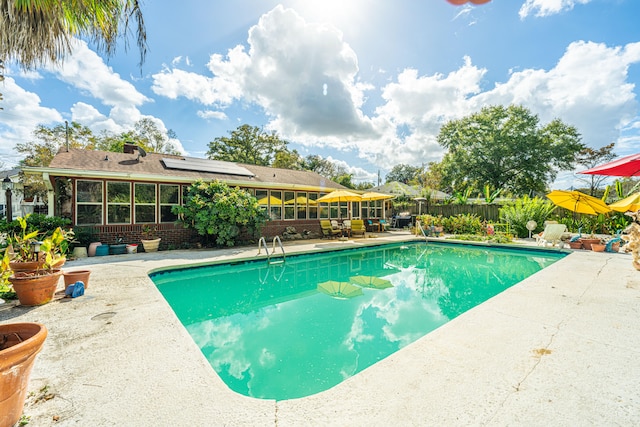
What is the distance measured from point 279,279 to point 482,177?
24481 millimetres

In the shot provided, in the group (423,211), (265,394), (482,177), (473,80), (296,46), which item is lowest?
(265,394)

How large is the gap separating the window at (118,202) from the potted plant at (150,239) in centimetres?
69

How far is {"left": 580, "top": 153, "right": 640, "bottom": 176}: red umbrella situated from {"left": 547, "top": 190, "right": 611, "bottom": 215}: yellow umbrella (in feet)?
16.2

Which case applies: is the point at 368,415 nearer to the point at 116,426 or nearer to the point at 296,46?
the point at 116,426

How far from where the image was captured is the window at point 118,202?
32.9 feet

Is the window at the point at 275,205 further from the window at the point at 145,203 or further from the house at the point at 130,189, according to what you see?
the window at the point at 145,203

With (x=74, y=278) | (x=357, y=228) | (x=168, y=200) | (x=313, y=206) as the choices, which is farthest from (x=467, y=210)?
(x=74, y=278)

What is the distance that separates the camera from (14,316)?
3963mm

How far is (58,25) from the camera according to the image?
135 inches

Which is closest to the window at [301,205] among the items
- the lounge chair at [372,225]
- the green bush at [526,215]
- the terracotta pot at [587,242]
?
the lounge chair at [372,225]

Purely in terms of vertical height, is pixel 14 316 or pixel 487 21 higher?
pixel 487 21

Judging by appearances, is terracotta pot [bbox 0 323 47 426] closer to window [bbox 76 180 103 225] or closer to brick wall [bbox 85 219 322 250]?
brick wall [bbox 85 219 322 250]

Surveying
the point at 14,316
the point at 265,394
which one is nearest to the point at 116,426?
the point at 265,394

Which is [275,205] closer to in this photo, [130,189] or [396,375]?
[130,189]
